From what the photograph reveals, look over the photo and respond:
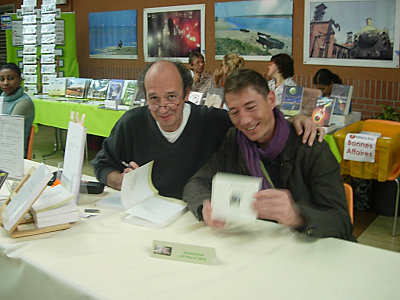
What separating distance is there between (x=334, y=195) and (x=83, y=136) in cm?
106

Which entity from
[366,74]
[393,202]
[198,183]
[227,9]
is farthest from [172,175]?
[227,9]

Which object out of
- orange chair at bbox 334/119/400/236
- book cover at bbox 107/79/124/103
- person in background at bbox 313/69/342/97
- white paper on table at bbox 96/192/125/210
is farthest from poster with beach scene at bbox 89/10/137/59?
white paper on table at bbox 96/192/125/210

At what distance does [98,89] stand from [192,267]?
5.08 meters

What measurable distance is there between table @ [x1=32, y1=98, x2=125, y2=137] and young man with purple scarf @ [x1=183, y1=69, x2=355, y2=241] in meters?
3.36

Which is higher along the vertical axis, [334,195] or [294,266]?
[334,195]

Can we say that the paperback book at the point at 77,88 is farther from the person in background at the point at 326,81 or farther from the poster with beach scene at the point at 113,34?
the person in background at the point at 326,81

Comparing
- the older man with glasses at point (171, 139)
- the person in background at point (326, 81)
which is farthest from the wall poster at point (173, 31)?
the older man with glasses at point (171, 139)

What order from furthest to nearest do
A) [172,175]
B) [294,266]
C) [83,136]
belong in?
[172,175] < [83,136] < [294,266]

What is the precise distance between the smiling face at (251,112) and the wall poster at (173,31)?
5.29 m

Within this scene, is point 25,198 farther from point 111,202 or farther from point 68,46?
point 68,46

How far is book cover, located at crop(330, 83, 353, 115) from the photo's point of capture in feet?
13.9

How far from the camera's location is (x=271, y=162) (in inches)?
76.0

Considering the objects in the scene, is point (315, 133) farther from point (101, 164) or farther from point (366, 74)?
point (366, 74)

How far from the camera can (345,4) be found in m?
5.30
